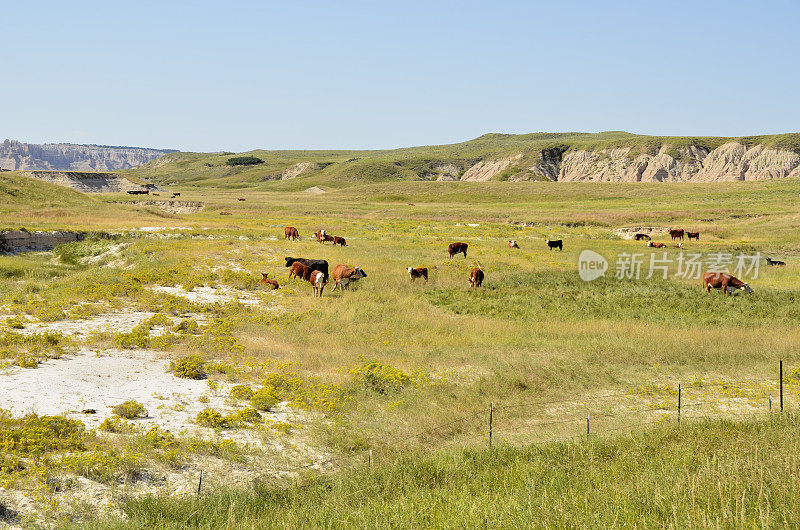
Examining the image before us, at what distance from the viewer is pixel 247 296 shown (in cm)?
2497

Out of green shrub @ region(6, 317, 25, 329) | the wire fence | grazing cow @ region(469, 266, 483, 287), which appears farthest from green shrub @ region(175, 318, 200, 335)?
grazing cow @ region(469, 266, 483, 287)

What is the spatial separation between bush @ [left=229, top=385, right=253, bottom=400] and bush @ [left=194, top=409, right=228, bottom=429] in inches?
54.8

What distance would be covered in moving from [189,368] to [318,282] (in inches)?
454

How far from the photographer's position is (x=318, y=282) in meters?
25.4

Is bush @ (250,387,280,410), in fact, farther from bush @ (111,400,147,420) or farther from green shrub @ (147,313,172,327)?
green shrub @ (147,313,172,327)

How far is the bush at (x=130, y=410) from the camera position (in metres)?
11.2

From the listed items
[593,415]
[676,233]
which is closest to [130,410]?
[593,415]

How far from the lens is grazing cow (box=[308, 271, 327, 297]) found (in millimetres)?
25250

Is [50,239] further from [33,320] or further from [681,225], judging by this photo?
[681,225]

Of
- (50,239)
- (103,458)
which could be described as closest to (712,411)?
(103,458)

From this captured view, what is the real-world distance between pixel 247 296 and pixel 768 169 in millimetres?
188228

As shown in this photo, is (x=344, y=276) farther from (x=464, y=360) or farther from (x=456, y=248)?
(x=456, y=248)

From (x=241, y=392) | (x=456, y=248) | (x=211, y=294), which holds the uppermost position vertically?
(x=456, y=248)

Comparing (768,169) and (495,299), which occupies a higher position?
(768,169)
